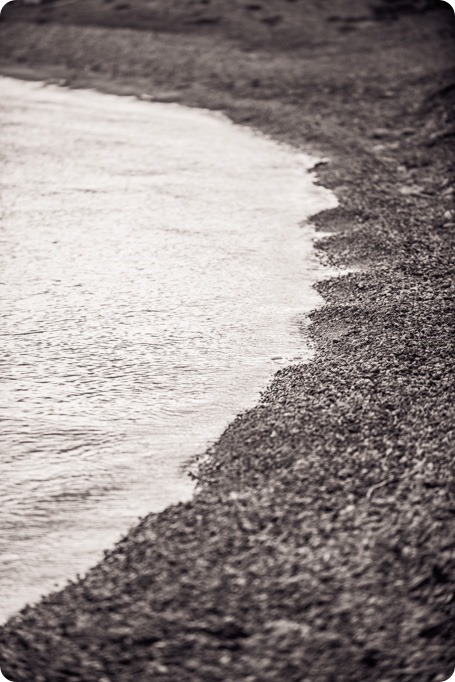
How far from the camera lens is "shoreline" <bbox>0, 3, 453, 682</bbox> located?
1088mm

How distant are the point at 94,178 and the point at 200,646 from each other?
77.3 inches

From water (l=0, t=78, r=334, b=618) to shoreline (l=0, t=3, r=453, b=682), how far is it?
0.25 ft

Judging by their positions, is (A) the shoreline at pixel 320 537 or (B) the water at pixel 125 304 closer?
(A) the shoreline at pixel 320 537

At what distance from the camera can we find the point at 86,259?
221cm

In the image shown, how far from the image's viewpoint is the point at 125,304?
6.56 feet

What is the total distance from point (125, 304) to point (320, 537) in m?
0.98

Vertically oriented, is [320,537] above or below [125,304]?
below

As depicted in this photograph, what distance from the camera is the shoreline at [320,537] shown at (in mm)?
1088

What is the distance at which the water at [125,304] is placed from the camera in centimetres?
141

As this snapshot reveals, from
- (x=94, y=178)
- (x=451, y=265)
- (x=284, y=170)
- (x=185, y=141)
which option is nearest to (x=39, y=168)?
(x=94, y=178)

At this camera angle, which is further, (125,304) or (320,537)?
(125,304)

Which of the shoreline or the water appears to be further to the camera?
the water

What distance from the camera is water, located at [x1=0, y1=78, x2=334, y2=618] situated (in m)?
1.41

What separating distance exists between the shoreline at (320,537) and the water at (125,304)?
0.08m
